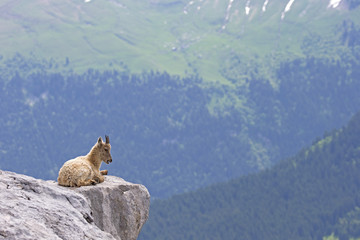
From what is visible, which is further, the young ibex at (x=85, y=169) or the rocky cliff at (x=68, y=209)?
the young ibex at (x=85, y=169)

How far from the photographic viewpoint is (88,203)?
86.4ft

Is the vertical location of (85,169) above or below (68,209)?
below

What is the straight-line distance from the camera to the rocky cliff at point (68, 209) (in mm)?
20109

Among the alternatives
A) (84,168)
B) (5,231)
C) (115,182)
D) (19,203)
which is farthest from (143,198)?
(5,231)

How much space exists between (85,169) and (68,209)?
248 inches

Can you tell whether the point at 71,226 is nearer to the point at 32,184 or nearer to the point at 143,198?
the point at 32,184

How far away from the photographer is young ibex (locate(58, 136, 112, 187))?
29.1 metres

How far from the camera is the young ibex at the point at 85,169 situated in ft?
95.5

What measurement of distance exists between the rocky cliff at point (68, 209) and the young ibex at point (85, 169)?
56 centimetres

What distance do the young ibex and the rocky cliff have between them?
0.56 meters

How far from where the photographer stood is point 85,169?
29672mm

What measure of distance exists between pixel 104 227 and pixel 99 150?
436cm

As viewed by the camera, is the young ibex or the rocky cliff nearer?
the rocky cliff

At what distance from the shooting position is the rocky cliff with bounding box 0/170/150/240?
20109mm
